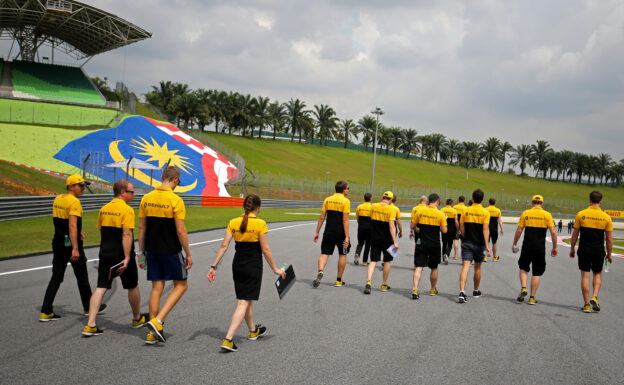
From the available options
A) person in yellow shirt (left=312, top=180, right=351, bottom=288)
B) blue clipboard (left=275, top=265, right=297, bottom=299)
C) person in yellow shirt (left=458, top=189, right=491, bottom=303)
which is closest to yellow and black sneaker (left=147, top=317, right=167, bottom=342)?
blue clipboard (left=275, top=265, right=297, bottom=299)

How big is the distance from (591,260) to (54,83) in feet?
195

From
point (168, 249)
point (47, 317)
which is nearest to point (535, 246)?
point (168, 249)

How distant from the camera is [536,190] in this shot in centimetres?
10625

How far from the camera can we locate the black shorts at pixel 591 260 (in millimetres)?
7441

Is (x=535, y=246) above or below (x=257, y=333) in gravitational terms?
above

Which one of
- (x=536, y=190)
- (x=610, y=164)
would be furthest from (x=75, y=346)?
(x=610, y=164)

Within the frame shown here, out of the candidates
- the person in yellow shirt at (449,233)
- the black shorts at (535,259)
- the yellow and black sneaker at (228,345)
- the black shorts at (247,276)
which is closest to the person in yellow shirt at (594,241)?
the black shorts at (535,259)

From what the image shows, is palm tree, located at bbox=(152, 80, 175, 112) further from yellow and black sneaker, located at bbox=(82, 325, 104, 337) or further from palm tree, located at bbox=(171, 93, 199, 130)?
yellow and black sneaker, located at bbox=(82, 325, 104, 337)

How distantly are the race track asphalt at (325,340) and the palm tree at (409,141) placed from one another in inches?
4388

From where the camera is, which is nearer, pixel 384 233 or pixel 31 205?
pixel 384 233

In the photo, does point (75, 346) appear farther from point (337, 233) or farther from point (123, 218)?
point (337, 233)

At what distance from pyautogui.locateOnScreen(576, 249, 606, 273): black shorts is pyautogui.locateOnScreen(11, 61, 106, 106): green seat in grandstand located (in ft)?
176

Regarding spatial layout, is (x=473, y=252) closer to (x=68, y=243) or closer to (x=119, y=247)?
(x=119, y=247)

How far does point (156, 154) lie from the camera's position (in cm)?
4212
